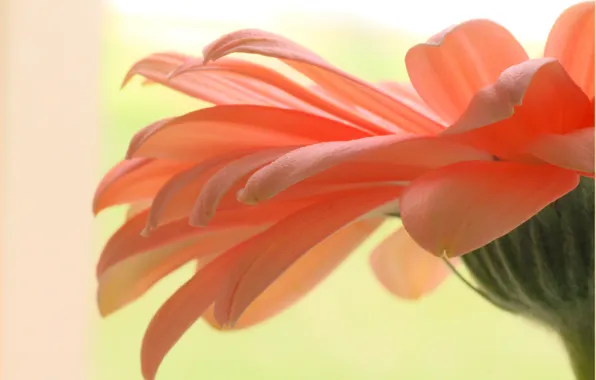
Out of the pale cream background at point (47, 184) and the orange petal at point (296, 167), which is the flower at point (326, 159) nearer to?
the orange petal at point (296, 167)

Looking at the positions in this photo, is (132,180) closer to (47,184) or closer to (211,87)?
(211,87)

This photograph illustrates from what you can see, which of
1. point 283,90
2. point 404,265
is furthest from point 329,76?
point 404,265

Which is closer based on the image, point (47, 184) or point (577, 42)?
point (577, 42)

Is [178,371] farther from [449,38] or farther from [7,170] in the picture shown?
[449,38]

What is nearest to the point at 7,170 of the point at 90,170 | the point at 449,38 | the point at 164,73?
the point at 90,170

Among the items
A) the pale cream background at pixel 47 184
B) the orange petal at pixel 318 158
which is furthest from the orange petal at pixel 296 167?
the pale cream background at pixel 47 184

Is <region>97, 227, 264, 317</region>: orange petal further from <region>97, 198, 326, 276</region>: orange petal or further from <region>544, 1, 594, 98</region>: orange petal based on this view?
<region>544, 1, 594, 98</region>: orange petal
